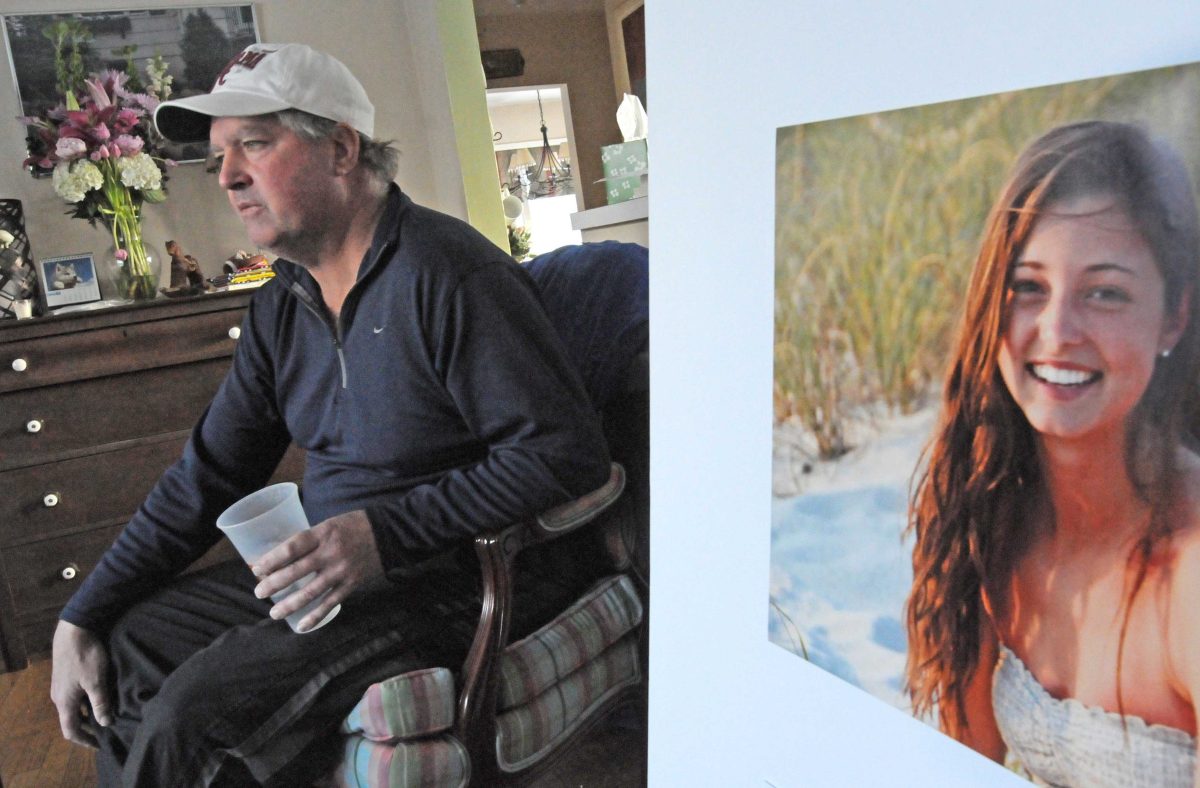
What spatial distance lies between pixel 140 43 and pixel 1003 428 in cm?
336

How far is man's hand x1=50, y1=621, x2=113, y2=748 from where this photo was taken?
1238mm

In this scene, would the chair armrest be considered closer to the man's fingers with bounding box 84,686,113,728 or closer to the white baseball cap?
the man's fingers with bounding box 84,686,113,728

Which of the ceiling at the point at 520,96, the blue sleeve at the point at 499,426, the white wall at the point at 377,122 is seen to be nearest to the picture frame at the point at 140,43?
the white wall at the point at 377,122

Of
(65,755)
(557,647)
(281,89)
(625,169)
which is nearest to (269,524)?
(557,647)

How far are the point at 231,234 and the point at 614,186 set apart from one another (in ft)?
5.78

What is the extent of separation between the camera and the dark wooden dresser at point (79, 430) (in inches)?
93.3

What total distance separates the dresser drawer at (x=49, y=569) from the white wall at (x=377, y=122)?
102cm

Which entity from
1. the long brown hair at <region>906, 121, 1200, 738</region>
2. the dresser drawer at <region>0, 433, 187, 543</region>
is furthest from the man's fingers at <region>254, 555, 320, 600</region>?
the dresser drawer at <region>0, 433, 187, 543</region>

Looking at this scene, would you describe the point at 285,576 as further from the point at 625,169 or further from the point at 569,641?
the point at 625,169

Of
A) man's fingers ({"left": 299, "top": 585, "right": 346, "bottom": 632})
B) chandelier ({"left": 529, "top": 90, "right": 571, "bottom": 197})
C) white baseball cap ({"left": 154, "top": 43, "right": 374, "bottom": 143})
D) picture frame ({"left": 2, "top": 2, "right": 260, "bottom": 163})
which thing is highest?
picture frame ({"left": 2, "top": 2, "right": 260, "bottom": 163})

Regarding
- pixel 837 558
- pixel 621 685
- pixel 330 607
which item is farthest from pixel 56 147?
pixel 837 558

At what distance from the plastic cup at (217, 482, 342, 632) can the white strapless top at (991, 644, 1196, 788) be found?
2.80ft

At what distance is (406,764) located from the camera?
3.30 feet

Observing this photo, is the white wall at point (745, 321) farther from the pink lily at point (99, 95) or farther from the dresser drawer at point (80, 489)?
the pink lily at point (99, 95)
